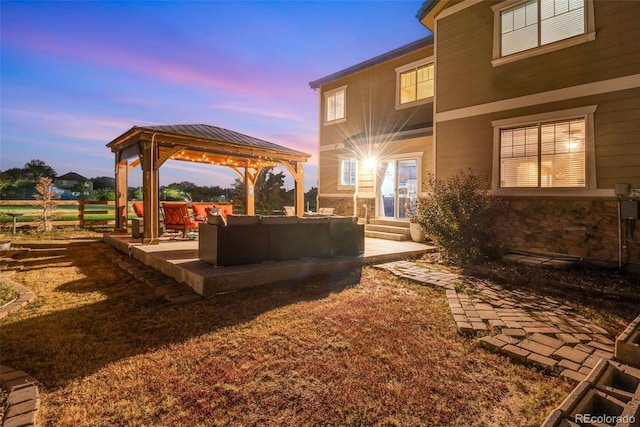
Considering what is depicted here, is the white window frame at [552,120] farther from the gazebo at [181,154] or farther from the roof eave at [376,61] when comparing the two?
the gazebo at [181,154]

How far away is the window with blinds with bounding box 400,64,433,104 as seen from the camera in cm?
988

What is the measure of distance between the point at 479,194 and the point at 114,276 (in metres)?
7.48

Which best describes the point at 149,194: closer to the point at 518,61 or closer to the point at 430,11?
the point at 430,11

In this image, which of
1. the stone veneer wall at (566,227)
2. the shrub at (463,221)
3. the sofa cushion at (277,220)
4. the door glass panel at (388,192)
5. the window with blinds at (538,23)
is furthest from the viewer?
the door glass panel at (388,192)

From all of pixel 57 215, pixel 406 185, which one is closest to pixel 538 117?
pixel 406 185

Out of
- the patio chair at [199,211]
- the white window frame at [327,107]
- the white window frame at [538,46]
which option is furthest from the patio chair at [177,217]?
the white window frame at [538,46]

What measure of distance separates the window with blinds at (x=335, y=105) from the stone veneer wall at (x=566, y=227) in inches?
301

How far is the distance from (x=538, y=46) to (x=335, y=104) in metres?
7.52

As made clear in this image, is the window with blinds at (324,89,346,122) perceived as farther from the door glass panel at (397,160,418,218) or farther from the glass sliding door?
the door glass panel at (397,160,418,218)

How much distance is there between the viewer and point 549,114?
6.52 m

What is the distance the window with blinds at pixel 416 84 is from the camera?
988 cm

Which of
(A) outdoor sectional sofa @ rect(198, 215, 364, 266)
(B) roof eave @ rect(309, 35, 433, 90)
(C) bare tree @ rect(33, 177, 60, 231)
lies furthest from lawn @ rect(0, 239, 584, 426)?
(C) bare tree @ rect(33, 177, 60, 231)

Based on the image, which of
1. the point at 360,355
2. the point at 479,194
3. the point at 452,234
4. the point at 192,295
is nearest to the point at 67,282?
the point at 192,295

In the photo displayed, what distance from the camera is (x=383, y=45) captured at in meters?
11.0
